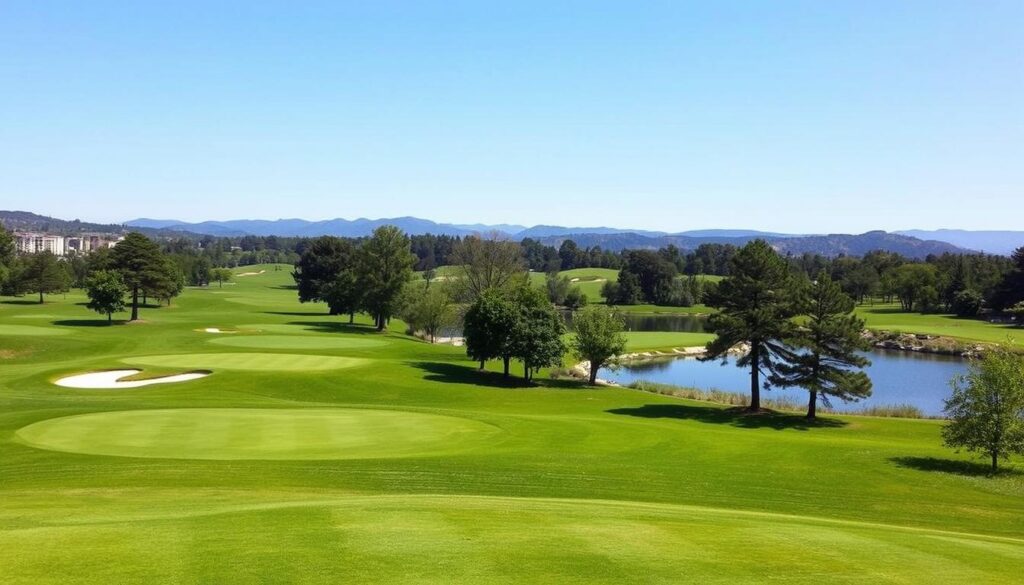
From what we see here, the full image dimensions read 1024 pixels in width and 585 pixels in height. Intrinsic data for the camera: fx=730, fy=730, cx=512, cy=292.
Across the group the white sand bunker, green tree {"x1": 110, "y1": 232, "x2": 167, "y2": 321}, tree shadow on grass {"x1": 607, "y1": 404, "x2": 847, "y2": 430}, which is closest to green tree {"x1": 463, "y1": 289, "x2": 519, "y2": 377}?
tree shadow on grass {"x1": 607, "y1": 404, "x2": 847, "y2": 430}

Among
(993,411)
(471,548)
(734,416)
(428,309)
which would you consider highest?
(428,309)

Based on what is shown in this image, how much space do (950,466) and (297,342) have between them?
48.9m

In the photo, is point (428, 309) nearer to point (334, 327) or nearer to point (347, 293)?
point (347, 293)

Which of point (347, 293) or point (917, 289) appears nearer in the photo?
point (347, 293)

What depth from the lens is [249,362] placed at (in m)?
48.7

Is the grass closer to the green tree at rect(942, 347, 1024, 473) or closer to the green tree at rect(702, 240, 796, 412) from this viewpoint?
the green tree at rect(942, 347, 1024, 473)

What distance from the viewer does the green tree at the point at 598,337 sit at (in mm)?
51531

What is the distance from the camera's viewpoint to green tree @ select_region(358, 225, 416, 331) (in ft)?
245

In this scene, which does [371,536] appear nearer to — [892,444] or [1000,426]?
[1000,426]

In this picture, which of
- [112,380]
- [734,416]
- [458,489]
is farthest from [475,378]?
[458,489]

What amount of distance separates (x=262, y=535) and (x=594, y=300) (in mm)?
158794

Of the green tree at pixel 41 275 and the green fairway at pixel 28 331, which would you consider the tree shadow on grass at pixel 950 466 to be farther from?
the green tree at pixel 41 275

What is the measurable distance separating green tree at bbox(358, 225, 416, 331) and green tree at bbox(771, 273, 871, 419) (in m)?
43.6

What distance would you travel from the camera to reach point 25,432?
25.8 m
